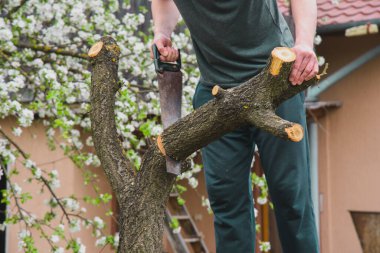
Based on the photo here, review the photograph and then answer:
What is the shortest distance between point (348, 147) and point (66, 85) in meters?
5.12

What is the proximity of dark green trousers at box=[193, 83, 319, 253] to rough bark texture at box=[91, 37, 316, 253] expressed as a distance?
0.67 feet

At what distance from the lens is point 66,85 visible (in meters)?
5.55

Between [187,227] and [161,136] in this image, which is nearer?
[161,136]

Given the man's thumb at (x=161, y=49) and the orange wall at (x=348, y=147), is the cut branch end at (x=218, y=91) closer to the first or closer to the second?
the man's thumb at (x=161, y=49)

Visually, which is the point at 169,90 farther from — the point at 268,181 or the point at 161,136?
the point at 268,181

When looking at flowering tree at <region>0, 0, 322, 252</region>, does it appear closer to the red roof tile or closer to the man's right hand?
the man's right hand

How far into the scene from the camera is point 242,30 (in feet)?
10.3

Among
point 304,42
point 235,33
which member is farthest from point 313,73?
point 235,33

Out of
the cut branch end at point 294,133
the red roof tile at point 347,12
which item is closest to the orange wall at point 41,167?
the red roof tile at point 347,12

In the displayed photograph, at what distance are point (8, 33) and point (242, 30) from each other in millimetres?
2630

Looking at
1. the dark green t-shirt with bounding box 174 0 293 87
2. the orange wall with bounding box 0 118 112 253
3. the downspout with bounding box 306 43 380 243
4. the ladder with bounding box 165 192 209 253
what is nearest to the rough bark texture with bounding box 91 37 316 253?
the dark green t-shirt with bounding box 174 0 293 87

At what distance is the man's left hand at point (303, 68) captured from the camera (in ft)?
8.98

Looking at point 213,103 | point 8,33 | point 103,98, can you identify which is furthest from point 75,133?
point 213,103

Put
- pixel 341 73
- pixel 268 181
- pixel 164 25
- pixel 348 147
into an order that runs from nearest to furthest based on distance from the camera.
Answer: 1. pixel 268 181
2. pixel 164 25
3. pixel 341 73
4. pixel 348 147
